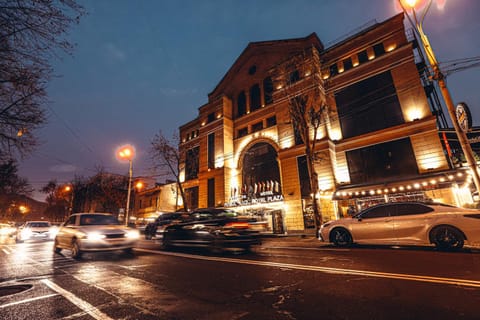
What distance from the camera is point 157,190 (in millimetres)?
37594

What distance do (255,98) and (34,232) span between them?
25203 millimetres

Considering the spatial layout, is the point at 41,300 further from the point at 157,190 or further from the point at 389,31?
the point at 157,190

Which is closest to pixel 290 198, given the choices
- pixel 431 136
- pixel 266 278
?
pixel 431 136

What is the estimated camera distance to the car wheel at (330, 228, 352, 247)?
8.56 m

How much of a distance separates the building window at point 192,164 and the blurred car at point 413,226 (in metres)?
24.4

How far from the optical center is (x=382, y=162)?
1688cm

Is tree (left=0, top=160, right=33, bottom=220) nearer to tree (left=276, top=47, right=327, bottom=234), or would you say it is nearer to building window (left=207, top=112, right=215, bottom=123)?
building window (left=207, top=112, right=215, bottom=123)

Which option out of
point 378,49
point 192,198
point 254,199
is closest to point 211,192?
point 192,198

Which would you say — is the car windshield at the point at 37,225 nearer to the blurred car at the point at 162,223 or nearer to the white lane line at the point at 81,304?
Answer: the blurred car at the point at 162,223

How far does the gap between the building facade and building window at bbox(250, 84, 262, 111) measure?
142mm

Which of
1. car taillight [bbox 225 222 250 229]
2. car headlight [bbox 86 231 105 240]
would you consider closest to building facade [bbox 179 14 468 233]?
car taillight [bbox 225 222 250 229]

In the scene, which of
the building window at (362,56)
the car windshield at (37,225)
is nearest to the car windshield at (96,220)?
the car windshield at (37,225)

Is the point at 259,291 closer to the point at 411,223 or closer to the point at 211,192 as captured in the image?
the point at 411,223

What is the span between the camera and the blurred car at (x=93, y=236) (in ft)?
24.8
